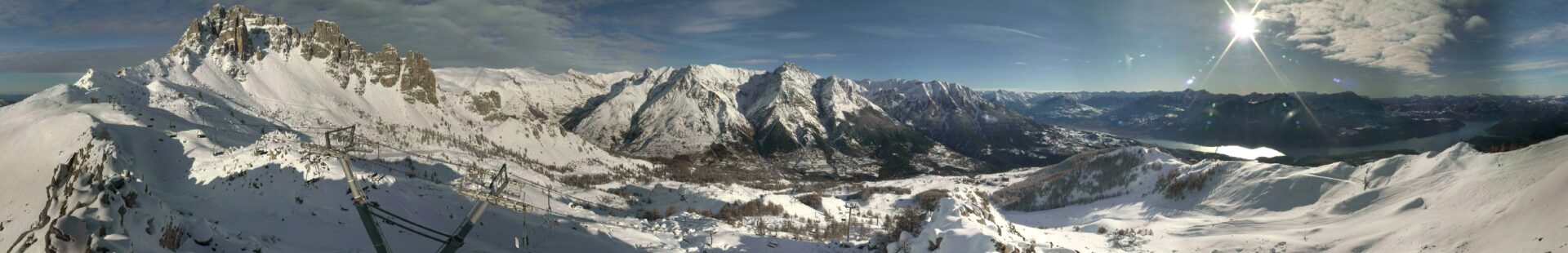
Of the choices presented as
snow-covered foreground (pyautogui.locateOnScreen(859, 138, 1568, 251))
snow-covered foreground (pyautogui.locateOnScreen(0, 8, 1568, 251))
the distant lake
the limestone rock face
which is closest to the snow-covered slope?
snow-covered foreground (pyautogui.locateOnScreen(0, 8, 1568, 251))

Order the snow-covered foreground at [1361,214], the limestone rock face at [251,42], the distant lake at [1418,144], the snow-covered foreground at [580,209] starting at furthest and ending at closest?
1. the limestone rock face at [251,42]
2. the distant lake at [1418,144]
3. the snow-covered foreground at [1361,214]
4. the snow-covered foreground at [580,209]

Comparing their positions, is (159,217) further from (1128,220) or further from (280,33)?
(280,33)

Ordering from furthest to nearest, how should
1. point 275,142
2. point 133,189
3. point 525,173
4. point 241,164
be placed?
point 525,173 → point 275,142 → point 241,164 → point 133,189

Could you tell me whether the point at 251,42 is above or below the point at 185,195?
above

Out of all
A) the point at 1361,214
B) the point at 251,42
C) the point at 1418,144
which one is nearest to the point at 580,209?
the point at 1361,214

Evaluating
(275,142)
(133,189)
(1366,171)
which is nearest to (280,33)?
(275,142)

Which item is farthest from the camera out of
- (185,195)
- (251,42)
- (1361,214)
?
(251,42)

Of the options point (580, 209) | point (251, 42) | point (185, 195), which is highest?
point (251, 42)

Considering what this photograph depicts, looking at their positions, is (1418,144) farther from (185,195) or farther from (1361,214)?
(185,195)

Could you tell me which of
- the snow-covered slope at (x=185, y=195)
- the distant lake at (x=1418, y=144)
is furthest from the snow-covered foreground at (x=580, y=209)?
the distant lake at (x=1418, y=144)

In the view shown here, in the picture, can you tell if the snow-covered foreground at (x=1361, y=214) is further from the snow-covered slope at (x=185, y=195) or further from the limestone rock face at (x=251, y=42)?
the limestone rock face at (x=251, y=42)

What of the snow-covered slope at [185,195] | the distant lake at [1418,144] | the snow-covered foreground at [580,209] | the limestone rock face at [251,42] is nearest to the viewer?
the snow-covered slope at [185,195]
